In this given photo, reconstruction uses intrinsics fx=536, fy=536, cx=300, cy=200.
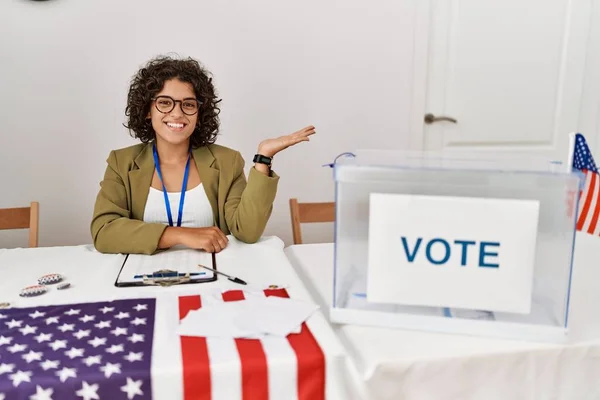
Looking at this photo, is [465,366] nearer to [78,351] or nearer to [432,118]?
[78,351]

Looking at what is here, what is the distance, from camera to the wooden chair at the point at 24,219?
1677 millimetres

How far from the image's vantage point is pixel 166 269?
4.06 feet

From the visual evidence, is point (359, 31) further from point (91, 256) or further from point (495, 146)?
point (91, 256)

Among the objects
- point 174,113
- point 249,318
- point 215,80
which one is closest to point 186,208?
point 174,113

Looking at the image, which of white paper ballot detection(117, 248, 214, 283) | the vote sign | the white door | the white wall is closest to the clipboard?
white paper ballot detection(117, 248, 214, 283)

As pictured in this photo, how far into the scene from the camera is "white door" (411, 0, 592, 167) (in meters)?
2.58

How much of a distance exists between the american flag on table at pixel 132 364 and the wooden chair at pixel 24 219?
83cm

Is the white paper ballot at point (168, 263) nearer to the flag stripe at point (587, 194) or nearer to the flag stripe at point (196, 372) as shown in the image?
the flag stripe at point (196, 372)

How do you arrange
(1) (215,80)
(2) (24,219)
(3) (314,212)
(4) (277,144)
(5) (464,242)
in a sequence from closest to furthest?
(5) (464,242) < (4) (277,144) < (2) (24,219) < (3) (314,212) < (1) (215,80)

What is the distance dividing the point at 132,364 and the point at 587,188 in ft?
3.34

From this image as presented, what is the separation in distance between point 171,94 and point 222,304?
2.54ft

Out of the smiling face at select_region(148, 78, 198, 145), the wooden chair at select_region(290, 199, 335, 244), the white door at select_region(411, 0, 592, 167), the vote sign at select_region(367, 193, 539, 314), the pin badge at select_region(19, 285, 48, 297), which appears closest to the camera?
the vote sign at select_region(367, 193, 539, 314)

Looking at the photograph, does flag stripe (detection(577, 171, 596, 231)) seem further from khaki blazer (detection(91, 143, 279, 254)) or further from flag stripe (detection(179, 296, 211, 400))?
flag stripe (detection(179, 296, 211, 400))

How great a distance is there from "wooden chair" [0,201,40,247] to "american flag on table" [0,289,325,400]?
83 centimetres
